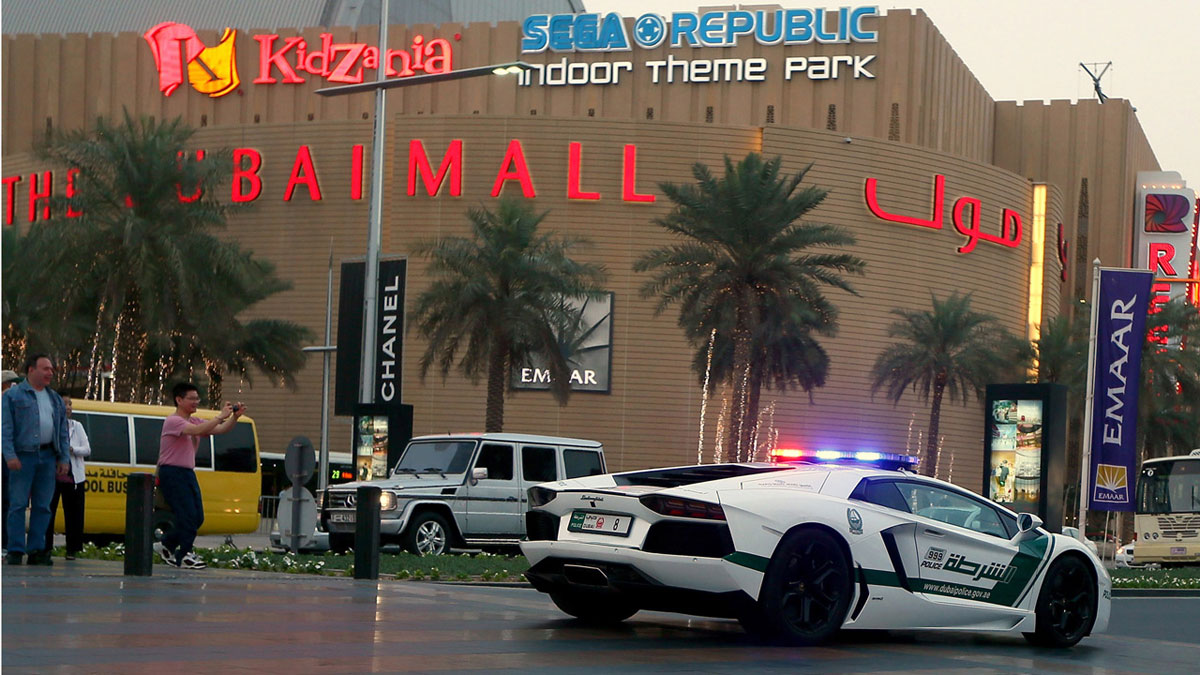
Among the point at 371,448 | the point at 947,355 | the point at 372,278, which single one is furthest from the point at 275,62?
the point at 371,448

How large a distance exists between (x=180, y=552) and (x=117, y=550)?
2.94 metres

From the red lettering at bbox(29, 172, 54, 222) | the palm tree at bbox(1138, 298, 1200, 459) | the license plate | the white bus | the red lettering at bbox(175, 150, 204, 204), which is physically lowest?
the white bus

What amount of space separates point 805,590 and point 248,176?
176 feet

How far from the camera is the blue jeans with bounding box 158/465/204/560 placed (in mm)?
12969

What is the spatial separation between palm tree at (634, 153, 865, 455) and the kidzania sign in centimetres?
3016

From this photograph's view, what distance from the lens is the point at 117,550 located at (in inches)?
646

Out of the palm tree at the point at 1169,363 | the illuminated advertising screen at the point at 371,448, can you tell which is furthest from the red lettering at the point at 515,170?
the illuminated advertising screen at the point at 371,448

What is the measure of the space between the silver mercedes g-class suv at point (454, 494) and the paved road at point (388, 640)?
26.6ft

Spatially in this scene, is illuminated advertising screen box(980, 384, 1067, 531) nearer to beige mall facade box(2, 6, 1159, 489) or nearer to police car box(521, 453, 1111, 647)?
police car box(521, 453, 1111, 647)

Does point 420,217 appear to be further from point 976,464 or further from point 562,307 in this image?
point 976,464

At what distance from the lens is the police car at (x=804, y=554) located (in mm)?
9219

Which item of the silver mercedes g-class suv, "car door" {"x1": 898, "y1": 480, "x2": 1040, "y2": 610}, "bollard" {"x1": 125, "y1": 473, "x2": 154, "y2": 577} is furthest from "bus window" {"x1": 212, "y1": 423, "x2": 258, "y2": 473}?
"car door" {"x1": 898, "y1": 480, "x2": 1040, "y2": 610}

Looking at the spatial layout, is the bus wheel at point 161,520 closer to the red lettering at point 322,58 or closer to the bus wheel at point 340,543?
the bus wheel at point 340,543

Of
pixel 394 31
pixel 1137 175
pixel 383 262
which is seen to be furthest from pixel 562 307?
pixel 1137 175
